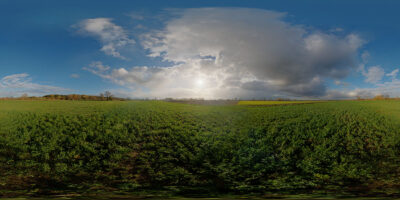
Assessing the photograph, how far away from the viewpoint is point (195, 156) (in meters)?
14.6

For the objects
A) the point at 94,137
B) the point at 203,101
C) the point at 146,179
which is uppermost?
the point at 203,101

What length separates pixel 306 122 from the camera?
23.3m

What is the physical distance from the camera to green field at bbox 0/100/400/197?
36.3 feet

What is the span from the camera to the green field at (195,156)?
1108 cm

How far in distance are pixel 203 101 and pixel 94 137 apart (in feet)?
75.7

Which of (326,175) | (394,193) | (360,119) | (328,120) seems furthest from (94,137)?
(360,119)

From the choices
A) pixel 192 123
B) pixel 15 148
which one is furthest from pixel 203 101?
pixel 15 148

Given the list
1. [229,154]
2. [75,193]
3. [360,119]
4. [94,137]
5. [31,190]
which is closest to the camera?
[75,193]

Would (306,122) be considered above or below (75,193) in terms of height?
above

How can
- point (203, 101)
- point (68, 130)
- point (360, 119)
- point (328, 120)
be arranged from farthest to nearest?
1. point (203, 101)
2. point (360, 119)
3. point (328, 120)
4. point (68, 130)

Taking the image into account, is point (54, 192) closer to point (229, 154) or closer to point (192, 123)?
point (229, 154)

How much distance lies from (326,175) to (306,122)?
474 inches

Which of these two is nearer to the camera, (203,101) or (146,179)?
(146,179)

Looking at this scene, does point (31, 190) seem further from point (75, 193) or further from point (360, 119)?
point (360, 119)
